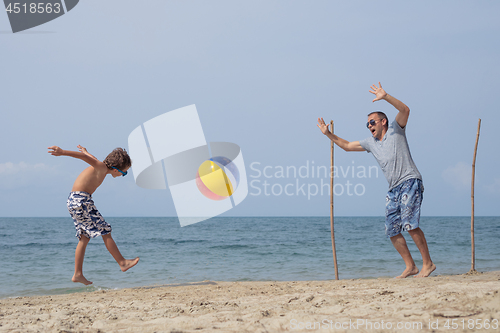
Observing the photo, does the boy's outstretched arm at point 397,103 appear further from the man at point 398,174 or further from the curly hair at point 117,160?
the curly hair at point 117,160

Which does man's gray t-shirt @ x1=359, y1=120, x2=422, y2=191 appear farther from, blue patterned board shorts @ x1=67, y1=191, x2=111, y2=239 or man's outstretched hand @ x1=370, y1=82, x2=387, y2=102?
blue patterned board shorts @ x1=67, y1=191, x2=111, y2=239

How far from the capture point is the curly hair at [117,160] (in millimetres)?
4566

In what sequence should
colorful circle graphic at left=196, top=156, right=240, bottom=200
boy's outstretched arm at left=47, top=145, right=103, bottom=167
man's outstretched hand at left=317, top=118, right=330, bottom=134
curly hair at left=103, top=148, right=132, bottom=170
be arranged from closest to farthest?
1. boy's outstretched arm at left=47, top=145, right=103, bottom=167
2. curly hair at left=103, top=148, right=132, bottom=170
3. man's outstretched hand at left=317, top=118, right=330, bottom=134
4. colorful circle graphic at left=196, top=156, right=240, bottom=200

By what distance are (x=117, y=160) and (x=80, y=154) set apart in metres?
0.43

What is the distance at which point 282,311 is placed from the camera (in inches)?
122

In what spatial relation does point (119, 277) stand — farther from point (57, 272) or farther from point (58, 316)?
point (58, 316)

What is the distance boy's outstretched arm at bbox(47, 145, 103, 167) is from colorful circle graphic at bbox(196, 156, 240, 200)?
5.57ft

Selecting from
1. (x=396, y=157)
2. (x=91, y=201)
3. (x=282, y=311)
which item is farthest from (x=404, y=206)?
(x=91, y=201)

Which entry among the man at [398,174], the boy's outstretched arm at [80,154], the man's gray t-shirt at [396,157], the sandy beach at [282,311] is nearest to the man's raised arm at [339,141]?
the man at [398,174]

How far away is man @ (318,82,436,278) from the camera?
416cm

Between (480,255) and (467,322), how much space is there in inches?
426

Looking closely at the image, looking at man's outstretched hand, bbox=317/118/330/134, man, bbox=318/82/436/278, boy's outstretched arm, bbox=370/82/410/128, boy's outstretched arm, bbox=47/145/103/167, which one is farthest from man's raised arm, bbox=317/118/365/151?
boy's outstretched arm, bbox=47/145/103/167

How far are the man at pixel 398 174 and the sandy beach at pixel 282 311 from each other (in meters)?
0.55

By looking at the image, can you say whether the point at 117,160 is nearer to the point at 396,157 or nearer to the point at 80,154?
the point at 80,154
